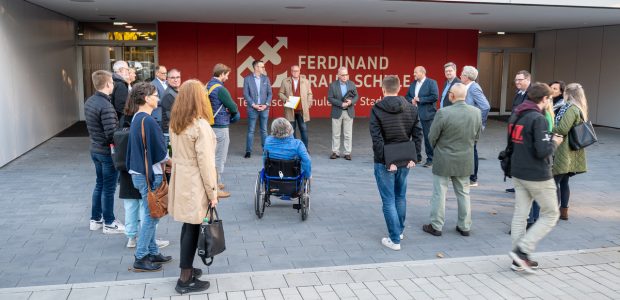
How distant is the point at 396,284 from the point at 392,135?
1459 mm

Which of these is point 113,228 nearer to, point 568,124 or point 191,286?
point 191,286

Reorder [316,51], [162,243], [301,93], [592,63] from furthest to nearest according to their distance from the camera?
[316,51] → [592,63] → [301,93] → [162,243]

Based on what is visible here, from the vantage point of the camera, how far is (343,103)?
1051 centimetres

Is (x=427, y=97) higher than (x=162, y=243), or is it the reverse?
(x=427, y=97)

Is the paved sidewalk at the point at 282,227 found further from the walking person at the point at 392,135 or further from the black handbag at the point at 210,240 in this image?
the black handbag at the point at 210,240

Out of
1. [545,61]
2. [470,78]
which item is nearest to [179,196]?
[470,78]

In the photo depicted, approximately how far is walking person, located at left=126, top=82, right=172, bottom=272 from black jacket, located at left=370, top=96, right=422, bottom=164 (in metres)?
1.93

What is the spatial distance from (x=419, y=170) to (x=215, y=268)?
541 cm

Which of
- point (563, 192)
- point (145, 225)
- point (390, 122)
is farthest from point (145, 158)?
point (563, 192)

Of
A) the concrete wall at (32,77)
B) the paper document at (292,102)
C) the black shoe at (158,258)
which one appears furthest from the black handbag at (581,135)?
the concrete wall at (32,77)

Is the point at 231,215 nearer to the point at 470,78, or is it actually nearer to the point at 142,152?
the point at 142,152

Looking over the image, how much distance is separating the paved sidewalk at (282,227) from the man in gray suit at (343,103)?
85 centimetres

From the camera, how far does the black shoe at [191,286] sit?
439 centimetres

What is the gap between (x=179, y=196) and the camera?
169 inches
